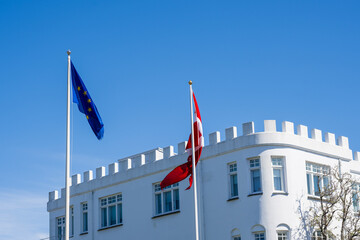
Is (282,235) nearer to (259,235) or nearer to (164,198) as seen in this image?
(259,235)

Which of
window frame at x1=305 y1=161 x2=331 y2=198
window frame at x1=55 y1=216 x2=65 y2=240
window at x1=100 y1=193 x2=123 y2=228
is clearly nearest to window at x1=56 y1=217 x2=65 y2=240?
window frame at x1=55 y1=216 x2=65 y2=240

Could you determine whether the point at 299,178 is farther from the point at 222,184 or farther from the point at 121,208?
the point at 121,208

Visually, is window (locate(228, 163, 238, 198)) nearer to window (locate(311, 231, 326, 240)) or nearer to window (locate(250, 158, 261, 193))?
window (locate(250, 158, 261, 193))

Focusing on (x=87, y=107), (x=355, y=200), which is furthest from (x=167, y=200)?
(x=87, y=107)

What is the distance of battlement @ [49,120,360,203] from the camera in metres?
31.5

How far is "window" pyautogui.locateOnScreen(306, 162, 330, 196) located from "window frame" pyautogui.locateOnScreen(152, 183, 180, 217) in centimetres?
647

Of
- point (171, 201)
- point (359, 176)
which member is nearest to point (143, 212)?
point (171, 201)

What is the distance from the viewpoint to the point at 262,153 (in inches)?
1226

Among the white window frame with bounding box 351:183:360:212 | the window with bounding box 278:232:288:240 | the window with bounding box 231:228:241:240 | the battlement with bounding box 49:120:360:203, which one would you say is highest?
the battlement with bounding box 49:120:360:203

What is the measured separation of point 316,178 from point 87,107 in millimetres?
13126

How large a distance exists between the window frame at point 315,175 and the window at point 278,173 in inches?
60.6

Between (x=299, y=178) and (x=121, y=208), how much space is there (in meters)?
10.5

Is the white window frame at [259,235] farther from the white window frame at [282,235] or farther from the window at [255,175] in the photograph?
the window at [255,175]

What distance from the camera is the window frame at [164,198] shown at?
34438 millimetres
